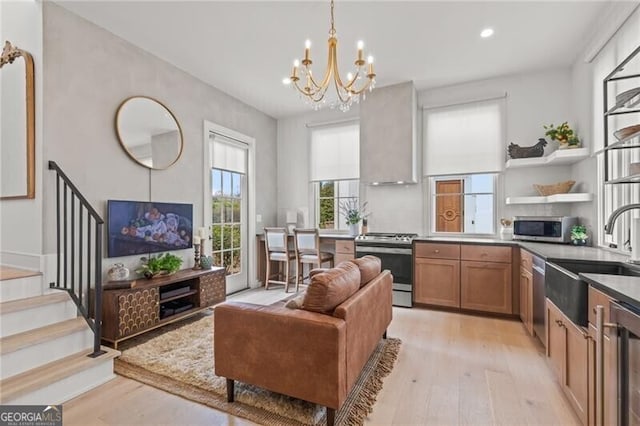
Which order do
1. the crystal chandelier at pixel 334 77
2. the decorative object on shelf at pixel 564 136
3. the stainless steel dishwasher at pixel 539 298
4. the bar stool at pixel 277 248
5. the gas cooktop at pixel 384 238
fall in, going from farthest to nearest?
the bar stool at pixel 277 248 → the gas cooktop at pixel 384 238 → the decorative object on shelf at pixel 564 136 → the stainless steel dishwasher at pixel 539 298 → the crystal chandelier at pixel 334 77

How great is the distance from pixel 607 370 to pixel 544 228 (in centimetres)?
242

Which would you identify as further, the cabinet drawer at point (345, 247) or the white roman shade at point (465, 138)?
the cabinet drawer at point (345, 247)

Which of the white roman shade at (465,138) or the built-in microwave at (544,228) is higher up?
the white roman shade at (465,138)

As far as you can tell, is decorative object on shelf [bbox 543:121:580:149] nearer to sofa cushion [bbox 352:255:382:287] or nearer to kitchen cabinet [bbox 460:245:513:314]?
kitchen cabinet [bbox 460:245:513:314]

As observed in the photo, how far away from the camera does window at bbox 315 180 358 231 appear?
16.8 ft

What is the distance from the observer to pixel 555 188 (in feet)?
11.6

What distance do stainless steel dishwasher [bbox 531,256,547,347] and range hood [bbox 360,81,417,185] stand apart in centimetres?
192

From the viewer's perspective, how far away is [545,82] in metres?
3.81

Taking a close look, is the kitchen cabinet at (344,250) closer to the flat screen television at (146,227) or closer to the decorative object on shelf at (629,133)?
the flat screen television at (146,227)

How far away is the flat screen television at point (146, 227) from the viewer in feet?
9.73

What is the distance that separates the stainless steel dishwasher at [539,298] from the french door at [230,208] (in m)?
3.80

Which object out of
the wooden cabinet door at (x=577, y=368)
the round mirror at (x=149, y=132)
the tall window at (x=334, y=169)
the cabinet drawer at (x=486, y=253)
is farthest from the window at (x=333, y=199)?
the wooden cabinet door at (x=577, y=368)

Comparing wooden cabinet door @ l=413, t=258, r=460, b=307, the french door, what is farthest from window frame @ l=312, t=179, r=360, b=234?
wooden cabinet door @ l=413, t=258, r=460, b=307

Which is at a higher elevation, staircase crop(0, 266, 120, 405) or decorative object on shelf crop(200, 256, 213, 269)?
decorative object on shelf crop(200, 256, 213, 269)
